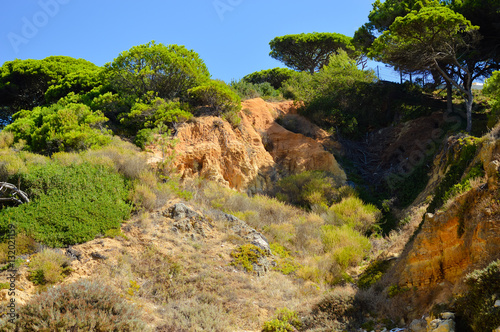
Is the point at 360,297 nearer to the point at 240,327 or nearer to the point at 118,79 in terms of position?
the point at 240,327

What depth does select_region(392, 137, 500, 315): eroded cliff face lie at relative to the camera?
5.51 meters

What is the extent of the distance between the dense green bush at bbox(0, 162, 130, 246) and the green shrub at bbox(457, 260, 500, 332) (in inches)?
291

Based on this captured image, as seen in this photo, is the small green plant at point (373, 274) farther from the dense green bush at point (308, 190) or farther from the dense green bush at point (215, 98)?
the dense green bush at point (215, 98)

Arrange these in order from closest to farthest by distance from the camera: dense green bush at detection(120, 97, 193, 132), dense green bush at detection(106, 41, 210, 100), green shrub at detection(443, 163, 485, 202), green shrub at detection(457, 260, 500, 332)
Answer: green shrub at detection(457, 260, 500, 332) → green shrub at detection(443, 163, 485, 202) → dense green bush at detection(120, 97, 193, 132) → dense green bush at detection(106, 41, 210, 100)

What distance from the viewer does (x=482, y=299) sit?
4809 millimetres

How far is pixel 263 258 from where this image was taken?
969 centimetres

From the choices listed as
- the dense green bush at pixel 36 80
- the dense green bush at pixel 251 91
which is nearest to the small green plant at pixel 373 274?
the dense green bush at pixel 251 91

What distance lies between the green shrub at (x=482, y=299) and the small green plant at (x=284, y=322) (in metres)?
2.94

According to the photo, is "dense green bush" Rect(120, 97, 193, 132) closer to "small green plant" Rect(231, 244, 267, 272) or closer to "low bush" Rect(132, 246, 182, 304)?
"small green plant" Rect(231, 244, 267, 272)

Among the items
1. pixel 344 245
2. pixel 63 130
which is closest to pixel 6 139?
pixel 63 130

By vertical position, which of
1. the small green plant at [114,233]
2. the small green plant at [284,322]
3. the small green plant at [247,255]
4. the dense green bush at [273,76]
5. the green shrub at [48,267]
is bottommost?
the small green plant at [284,322]

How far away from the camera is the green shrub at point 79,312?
532 centimetres

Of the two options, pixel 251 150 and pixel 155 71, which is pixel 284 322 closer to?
pixel 251 150

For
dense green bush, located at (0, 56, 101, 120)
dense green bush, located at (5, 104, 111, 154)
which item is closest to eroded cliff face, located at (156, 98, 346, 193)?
dense green bush, located at (5, 104, 111, 154)
